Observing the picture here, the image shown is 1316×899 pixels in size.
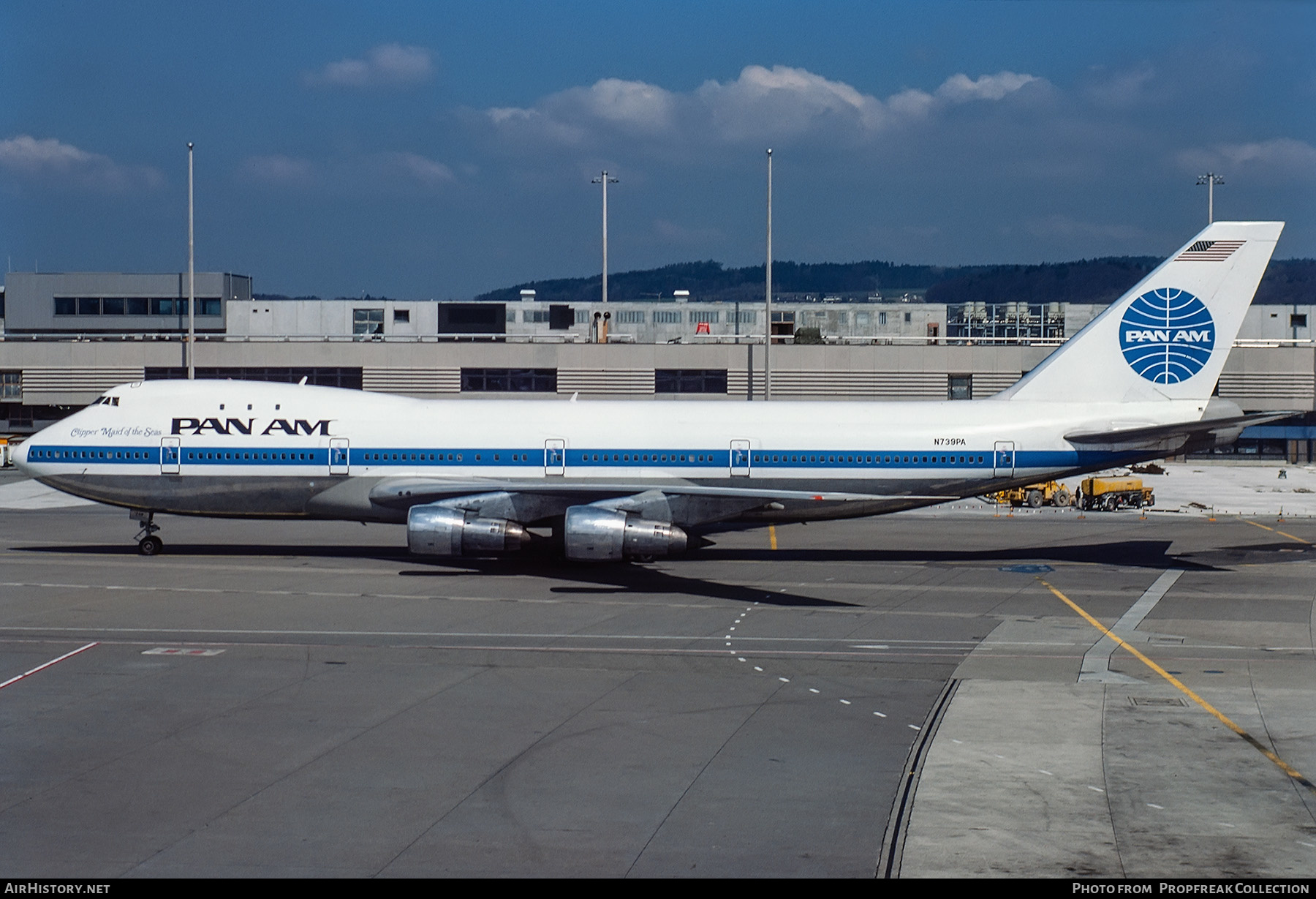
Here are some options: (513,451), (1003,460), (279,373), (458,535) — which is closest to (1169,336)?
(1003,460)

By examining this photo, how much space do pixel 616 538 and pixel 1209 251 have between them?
2111 cm

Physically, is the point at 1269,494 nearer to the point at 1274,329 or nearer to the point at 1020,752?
the point at 1020,752

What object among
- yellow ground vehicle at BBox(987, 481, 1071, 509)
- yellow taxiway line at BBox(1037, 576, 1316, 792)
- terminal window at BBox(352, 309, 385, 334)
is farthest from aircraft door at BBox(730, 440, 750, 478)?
terminal window at BBox(352, 309, 385, 334)

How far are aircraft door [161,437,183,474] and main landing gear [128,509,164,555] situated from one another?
2.39m

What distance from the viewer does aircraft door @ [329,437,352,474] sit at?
3866cm

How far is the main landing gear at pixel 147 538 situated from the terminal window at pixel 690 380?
124 ft

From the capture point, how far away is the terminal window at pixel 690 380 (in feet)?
247

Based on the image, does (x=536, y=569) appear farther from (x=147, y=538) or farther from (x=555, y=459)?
(x=147, y=538)

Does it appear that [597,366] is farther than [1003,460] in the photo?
Yes

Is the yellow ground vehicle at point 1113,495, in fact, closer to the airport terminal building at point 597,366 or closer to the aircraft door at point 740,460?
the airport terminal building at point 597,366

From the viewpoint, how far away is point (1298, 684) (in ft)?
75.7

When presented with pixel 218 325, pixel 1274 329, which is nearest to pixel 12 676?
pixel 218 325

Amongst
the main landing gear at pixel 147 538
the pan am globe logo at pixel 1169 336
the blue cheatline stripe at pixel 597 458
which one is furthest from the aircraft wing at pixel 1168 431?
the main landing gear at pixel 147 538

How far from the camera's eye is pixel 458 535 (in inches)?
1401
